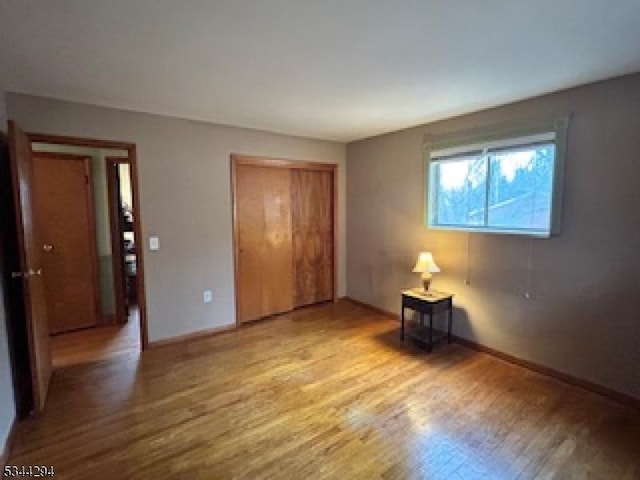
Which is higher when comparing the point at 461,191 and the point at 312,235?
the point at 461,191

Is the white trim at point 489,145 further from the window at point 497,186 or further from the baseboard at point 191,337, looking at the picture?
the baseboard at point 191,337

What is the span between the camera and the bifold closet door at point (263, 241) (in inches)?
152

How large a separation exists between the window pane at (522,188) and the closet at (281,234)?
2176mm

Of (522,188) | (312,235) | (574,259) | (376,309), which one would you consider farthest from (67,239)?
(574,259)

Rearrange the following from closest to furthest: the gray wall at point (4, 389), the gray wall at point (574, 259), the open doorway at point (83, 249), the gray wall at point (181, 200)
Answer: the gray wall at point (4, 389)
the gray wall at point (574, 259)
the gray wall at point (181, 200)
the open doorway at point (83, 249)

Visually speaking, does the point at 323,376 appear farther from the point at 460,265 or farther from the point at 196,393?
the point at 460,265

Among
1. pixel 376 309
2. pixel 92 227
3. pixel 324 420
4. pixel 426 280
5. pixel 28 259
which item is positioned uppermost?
pixel 92 227

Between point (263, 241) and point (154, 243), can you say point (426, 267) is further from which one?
point (154, 243)

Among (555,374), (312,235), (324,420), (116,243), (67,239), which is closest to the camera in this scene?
(324,420)

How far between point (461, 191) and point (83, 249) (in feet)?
14.0

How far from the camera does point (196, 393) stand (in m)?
2.51

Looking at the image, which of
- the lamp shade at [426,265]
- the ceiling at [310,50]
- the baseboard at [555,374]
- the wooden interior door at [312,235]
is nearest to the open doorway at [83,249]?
the ceiling at [310,50]

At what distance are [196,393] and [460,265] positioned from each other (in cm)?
267

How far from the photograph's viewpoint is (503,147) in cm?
291
